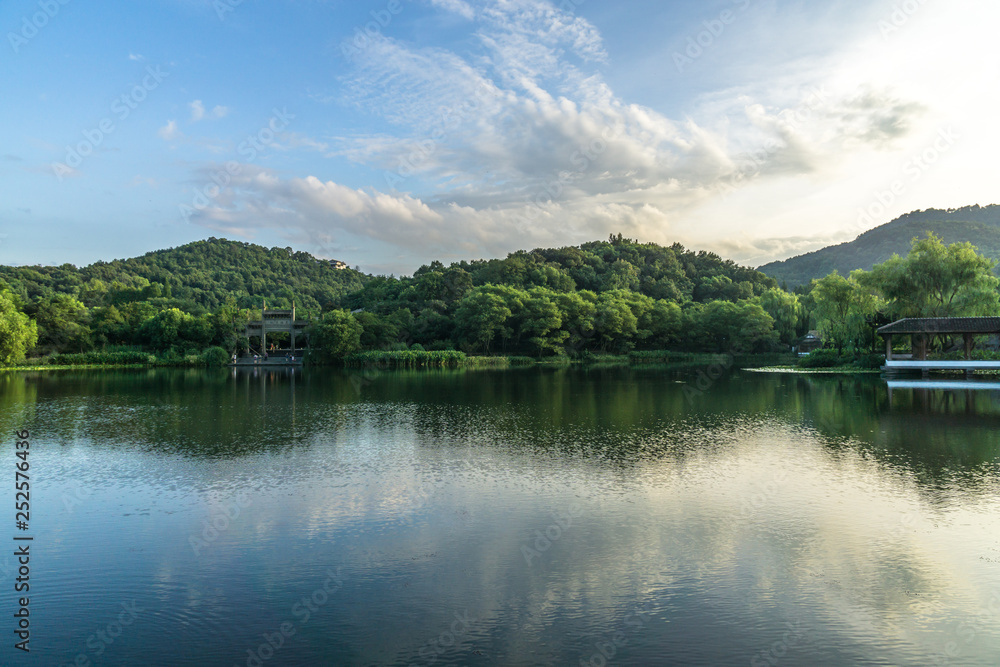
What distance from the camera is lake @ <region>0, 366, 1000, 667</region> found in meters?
5.83

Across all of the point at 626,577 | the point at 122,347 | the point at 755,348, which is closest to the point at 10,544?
the point at 626,577

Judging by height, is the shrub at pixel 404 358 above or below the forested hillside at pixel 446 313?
below

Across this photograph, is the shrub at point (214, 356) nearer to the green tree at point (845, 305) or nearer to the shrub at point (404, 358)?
the shrub at point (404, 358)

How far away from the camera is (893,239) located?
12531cm

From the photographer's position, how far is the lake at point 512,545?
5.83 m

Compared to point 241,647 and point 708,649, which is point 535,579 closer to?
point 708,649

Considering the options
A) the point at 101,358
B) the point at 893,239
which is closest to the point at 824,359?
the point at 101,358

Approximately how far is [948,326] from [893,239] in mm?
113241

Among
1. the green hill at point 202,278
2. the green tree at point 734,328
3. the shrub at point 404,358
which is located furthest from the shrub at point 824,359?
the green hill at point 202,278

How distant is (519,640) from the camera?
5797 mm

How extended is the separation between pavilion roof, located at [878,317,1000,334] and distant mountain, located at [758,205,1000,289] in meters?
85.0

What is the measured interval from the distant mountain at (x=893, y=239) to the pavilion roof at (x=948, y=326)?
279 ft

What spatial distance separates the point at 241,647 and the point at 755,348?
213ft

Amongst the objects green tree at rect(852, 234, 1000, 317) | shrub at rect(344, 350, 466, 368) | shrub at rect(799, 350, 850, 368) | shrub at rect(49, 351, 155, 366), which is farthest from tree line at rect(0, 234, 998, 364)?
shrub at rect(49, 351, 155, 366)
